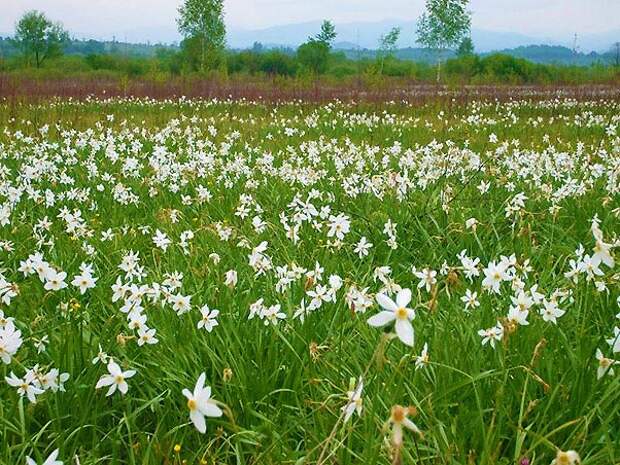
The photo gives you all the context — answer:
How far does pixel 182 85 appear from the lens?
24375mm

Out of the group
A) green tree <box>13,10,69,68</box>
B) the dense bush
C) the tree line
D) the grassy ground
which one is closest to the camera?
the grassy ground

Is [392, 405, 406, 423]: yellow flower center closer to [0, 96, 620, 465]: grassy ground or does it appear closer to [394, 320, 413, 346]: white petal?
[0, 96, 620, 465]: grassy ground

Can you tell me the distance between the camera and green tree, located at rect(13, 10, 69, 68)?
243 feet

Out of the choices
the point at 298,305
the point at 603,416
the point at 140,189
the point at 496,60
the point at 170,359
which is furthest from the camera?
the point at 496,60

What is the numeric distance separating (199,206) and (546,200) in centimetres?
293

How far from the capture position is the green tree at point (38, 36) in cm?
7400

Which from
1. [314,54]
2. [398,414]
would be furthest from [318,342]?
[314,54]

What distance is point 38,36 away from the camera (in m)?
76.0

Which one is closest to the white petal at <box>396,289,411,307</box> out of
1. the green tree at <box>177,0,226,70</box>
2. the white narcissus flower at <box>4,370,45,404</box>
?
the white narcissus flower at <box>4,370,45,404</box>

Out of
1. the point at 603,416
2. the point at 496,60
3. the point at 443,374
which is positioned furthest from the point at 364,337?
the point at 496,60

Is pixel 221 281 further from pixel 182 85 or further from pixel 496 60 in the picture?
pixel 496 60

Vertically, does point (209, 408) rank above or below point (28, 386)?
above

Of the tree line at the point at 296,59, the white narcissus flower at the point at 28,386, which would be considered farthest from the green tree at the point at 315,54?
the white narcissus flower at the point at 28,386

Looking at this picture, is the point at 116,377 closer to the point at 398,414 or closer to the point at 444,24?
the point at 398,414
